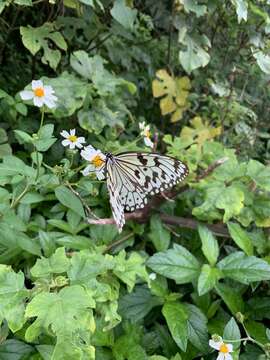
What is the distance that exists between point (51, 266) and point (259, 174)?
0.91 m

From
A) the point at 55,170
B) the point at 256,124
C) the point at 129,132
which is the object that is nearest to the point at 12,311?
the point at 55,170

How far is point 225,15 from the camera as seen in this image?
228 centimetres

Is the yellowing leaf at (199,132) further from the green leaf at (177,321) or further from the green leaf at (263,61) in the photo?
the green leaf at (177,321)

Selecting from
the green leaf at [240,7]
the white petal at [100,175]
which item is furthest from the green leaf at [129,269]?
the green leaf at [240,7]

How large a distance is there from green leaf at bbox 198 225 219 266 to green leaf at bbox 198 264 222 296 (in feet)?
0.14

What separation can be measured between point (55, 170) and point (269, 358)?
75cm

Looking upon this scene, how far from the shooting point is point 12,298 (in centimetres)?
103

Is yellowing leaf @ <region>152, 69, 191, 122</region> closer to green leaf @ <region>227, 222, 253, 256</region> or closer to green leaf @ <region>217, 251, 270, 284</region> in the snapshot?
green leaf @ <region>227, 222, 253, 256</region>

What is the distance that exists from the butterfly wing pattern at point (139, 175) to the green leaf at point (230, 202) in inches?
6.3

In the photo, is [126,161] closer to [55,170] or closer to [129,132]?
[55,170]

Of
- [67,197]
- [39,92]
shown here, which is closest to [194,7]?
[39,92]

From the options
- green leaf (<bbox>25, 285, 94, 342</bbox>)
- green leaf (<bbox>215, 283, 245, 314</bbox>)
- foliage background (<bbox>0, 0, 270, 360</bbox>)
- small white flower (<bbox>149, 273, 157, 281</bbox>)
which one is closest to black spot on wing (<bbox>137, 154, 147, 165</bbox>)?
foliage background (<bbox>0, 0, 270, 360</bbox>)

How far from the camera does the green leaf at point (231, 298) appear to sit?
4.86 feet

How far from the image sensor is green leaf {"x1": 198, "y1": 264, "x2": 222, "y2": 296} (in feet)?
4.61
